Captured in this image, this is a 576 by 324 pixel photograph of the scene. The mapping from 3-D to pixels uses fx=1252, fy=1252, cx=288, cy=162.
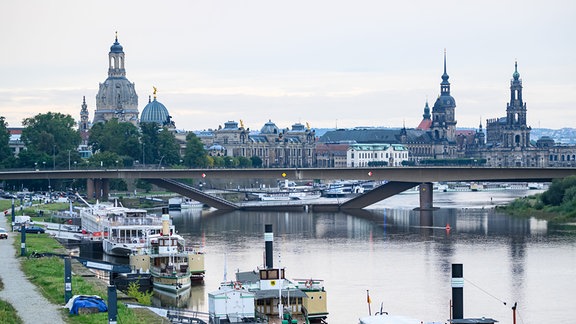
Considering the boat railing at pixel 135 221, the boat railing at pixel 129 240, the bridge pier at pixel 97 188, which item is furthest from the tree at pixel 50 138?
the boat railing at pixel 129 240

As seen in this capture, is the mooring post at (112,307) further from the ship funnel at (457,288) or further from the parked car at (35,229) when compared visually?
the parked car at (35,229)

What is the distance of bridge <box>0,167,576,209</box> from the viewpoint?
5079 inches

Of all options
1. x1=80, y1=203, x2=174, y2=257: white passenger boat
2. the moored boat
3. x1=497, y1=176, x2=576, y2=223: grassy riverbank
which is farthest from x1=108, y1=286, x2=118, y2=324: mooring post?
x1=497, y1=176, x2=576, y2=223: grassy riverbank

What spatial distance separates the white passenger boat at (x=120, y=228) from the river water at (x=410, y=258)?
469 cm

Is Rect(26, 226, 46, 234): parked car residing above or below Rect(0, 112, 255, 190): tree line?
below

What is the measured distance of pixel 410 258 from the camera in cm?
8362

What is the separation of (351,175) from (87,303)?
8708cm

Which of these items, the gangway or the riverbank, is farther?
the gangway

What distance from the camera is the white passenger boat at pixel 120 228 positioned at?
279ft

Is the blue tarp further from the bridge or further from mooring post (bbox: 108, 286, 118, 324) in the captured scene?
the bridge

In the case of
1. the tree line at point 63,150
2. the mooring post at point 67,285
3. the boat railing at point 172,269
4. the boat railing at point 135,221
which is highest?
the tree line at point 63,150

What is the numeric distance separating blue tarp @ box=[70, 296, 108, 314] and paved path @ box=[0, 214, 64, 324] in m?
0.70

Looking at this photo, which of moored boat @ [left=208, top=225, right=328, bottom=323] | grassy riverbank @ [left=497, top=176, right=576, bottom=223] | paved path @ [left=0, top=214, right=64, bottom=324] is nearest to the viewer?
paved path @ [left=0, top=214, right=64, bottom=324]

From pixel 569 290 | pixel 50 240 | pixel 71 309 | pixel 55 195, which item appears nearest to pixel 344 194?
pixel 55 195
